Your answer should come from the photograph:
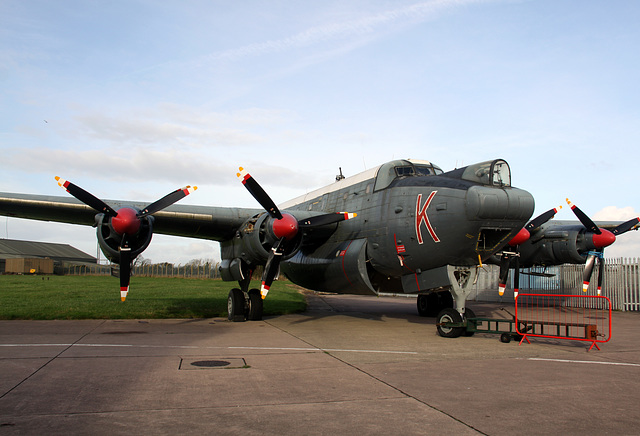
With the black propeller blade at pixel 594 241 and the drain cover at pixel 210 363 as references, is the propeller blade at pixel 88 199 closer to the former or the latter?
the drain cover at pixel 210 363

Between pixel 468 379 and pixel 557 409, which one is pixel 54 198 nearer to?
pixel 468 379

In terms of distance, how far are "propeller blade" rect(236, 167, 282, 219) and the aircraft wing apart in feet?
7.62

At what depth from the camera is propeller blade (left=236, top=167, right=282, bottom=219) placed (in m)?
14.7

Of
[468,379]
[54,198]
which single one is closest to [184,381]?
[468,379]

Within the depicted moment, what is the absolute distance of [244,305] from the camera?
1767cm

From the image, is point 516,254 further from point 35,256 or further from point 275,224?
point 35,256

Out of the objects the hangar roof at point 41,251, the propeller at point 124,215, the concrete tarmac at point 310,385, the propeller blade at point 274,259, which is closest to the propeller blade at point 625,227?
the concrete tarmac at point 310,385

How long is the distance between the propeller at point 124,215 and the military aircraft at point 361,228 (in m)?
0.03

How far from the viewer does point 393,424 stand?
5469mm

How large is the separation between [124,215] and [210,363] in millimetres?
6387

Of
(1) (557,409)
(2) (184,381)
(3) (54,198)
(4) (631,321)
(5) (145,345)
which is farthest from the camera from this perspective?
(4) (631,321)

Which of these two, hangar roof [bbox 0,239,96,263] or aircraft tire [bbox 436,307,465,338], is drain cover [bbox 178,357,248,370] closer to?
aircraft tire [bbox 436,307,465,338]

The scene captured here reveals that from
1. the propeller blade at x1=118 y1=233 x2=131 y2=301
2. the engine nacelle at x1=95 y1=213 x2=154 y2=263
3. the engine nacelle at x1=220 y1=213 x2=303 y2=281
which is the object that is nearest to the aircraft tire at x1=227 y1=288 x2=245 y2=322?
the engine nacelle at x1=220 y1=213 x2=303 y2=281

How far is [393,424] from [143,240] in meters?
11.1
